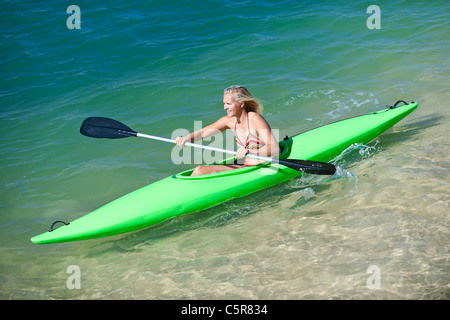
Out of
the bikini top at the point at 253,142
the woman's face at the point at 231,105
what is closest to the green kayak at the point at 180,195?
the bikini top at the point at 253,142

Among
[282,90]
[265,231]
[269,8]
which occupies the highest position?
[269,8]

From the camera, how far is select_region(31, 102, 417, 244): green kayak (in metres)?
4.24

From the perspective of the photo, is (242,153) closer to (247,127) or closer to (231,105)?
(247,127)

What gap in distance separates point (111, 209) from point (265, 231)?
147 centimetres

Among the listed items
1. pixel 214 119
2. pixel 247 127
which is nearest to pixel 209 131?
pixel 247 127

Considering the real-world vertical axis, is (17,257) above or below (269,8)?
below

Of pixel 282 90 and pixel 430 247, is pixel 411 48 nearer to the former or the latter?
pixel 282 90

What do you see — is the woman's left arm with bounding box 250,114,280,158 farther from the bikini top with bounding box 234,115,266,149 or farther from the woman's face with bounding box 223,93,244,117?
the woman's face with bounding box 223,93,244,117

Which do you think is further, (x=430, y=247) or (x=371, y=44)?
(x=371, y=44)

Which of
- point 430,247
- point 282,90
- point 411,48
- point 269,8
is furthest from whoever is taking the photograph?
point 269,8

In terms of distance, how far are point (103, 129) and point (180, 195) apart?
4.72ft

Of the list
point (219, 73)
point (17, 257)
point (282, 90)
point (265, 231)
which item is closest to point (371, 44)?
point (282, 90)

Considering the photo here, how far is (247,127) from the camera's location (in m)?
4.55

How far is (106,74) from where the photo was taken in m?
8.36
